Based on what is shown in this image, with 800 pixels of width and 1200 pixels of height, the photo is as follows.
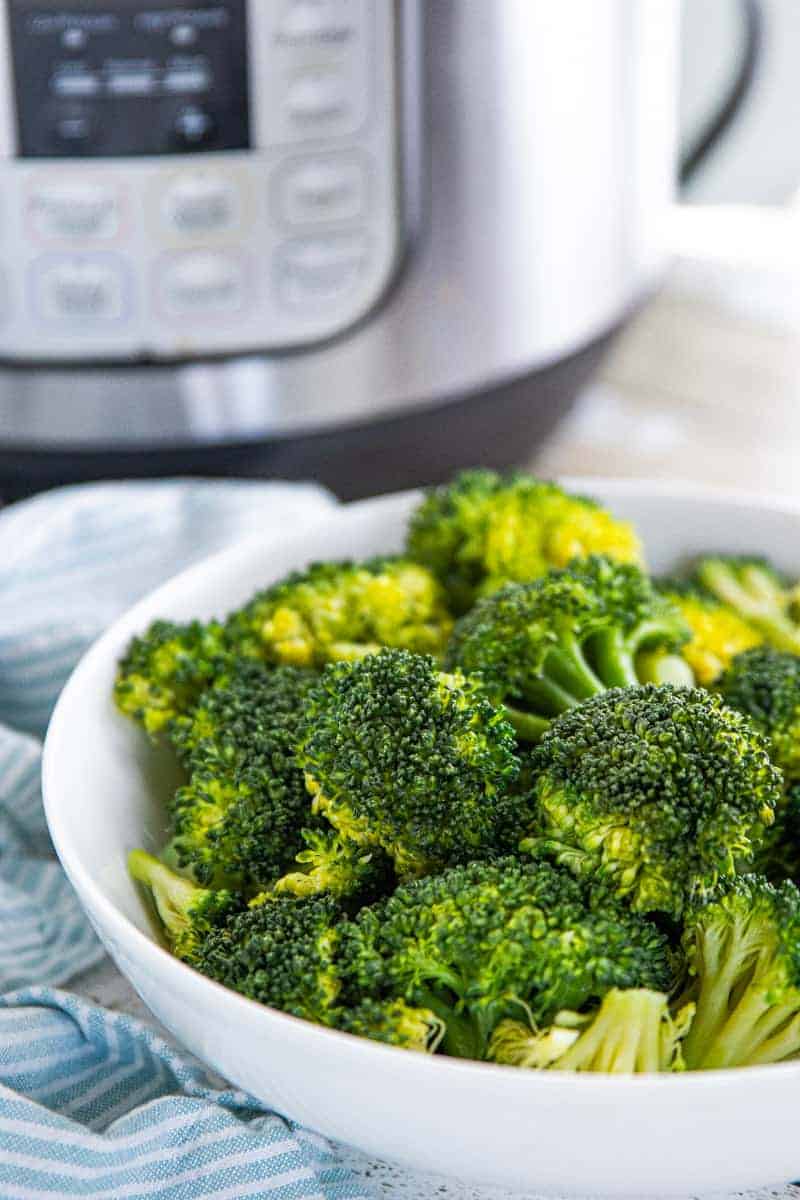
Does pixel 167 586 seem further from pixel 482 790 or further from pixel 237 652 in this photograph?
pixel 482 790

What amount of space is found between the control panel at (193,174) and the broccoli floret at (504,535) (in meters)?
0.22

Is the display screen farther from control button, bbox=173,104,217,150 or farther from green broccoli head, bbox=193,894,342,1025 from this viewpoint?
green broccoli head, bbox=193,894,342,1025

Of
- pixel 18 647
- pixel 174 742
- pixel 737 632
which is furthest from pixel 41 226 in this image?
pixel 737 632

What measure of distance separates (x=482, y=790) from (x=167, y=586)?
281mm

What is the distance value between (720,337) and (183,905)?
995 mm

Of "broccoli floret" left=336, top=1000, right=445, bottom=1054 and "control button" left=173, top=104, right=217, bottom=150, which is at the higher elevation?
"control button" left=173, top=104, right=217, bottom=150

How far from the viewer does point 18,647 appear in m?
0.90

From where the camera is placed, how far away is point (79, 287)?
96 centimetres

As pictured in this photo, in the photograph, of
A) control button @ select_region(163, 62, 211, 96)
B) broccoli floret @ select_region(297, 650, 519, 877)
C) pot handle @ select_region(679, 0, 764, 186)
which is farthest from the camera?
pot handle @ select_region(679, 0, 764, 186)

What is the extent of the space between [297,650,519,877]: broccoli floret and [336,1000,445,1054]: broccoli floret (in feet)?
0.25

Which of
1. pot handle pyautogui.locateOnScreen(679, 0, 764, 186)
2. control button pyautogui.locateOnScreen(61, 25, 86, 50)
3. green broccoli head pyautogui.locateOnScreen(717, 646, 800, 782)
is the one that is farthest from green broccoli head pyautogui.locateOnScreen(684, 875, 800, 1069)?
pot handle pyautogui.locateOnScreen(679, 0, 764, 186)

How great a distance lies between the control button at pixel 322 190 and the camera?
37.0 inches

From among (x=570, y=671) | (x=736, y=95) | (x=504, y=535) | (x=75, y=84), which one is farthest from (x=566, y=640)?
(x=736, y=95)

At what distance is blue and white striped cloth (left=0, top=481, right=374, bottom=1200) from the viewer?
58 centimetres
